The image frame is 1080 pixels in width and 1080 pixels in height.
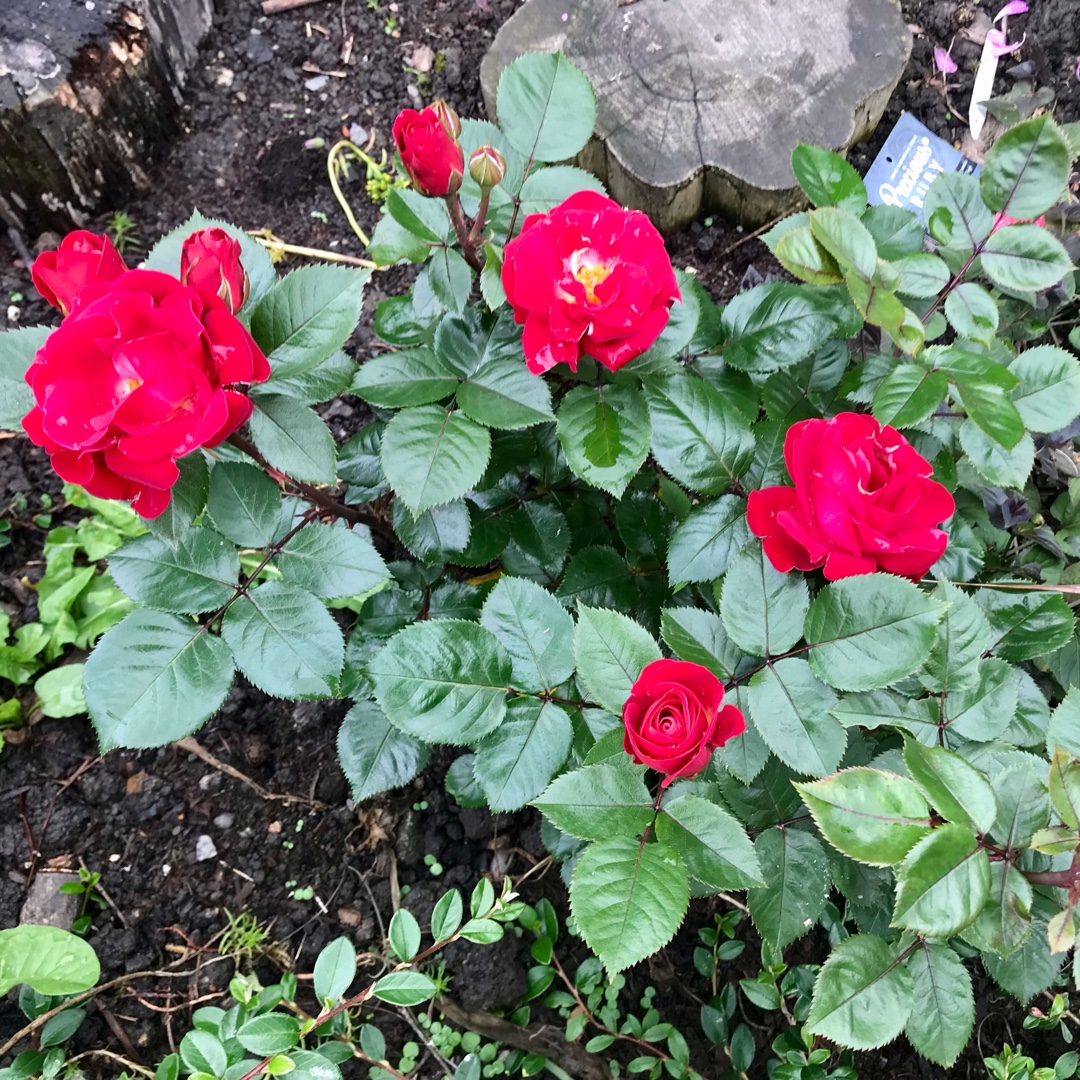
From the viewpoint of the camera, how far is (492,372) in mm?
1092

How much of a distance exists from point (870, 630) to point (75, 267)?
3.23 ft

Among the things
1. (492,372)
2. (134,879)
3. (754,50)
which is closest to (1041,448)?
(492,372)

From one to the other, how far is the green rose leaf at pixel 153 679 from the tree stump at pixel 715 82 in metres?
1.66

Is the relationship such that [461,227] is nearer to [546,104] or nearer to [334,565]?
[546,104]

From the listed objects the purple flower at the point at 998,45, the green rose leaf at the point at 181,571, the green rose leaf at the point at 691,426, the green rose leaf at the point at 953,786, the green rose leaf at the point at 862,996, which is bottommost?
the green rose leaf at the point at 862,996

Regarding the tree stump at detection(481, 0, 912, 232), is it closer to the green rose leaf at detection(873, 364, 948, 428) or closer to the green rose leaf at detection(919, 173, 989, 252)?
the green rose leaf at detection(919, 173, 989, 252)

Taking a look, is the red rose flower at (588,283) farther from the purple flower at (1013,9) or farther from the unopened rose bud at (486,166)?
the purple flower at (1013,9)

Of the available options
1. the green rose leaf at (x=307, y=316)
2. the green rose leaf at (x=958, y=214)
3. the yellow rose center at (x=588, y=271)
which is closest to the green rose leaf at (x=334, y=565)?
the green rose leaf at (x=307, y=316)

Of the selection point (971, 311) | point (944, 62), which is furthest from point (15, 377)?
point (944, 62)

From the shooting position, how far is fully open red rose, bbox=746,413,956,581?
34.3 inches

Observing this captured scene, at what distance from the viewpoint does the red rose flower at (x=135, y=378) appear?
0.79 meters

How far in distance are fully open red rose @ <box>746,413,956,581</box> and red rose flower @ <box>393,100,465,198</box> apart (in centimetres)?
55

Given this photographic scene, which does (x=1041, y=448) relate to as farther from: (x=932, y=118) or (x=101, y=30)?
(x=101, y=30)

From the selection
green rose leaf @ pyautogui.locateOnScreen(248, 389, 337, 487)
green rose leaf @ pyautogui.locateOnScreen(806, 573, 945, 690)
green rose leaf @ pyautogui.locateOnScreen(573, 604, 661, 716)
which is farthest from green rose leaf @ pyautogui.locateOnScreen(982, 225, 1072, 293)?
green rose leaf @ pyautogui.locateOnScreen(248, 389, 337, 487)
